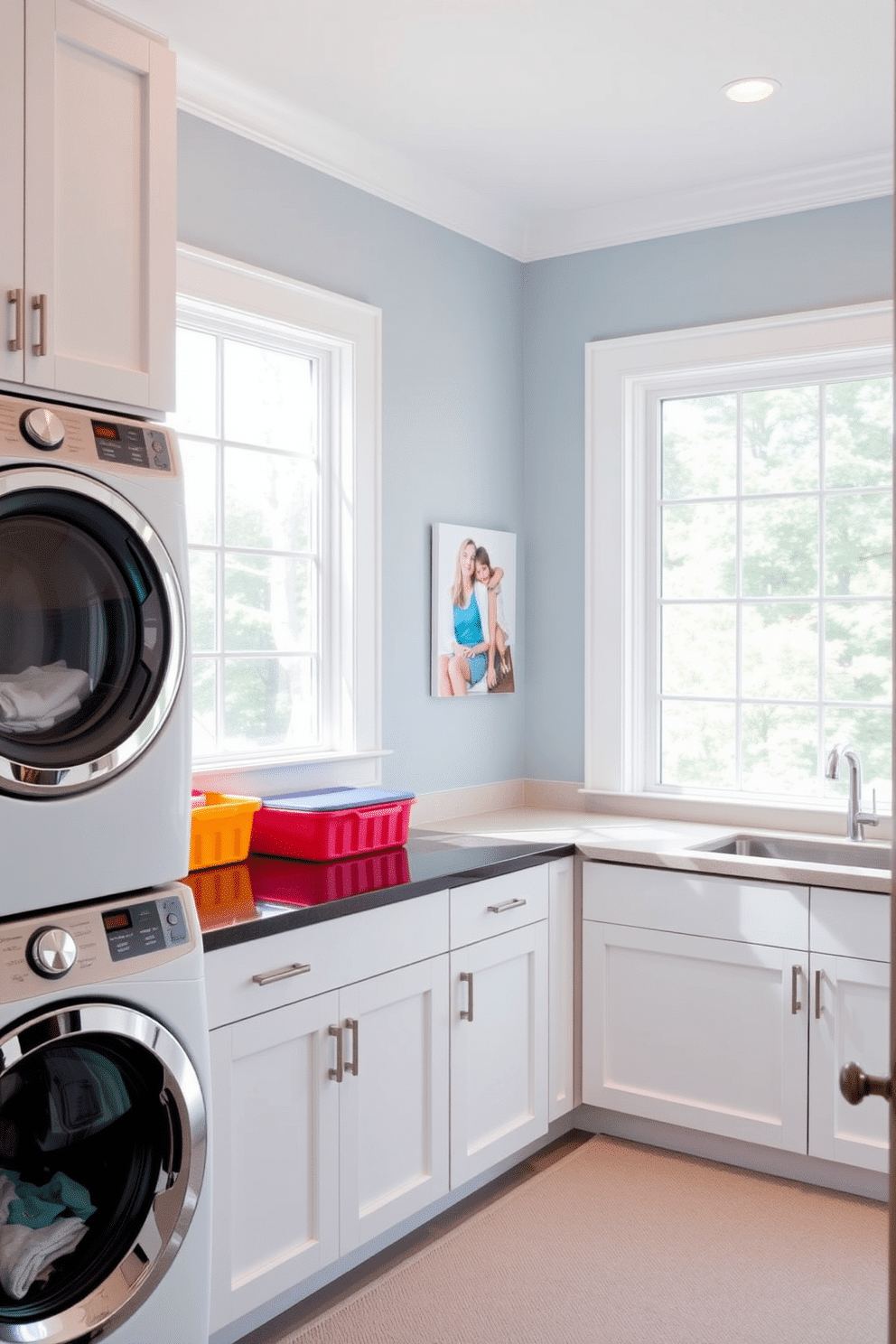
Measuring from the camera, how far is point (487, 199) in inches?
144

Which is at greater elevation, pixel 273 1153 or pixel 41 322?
pixel 41 322

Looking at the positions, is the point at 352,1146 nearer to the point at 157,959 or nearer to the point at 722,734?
the point at 157,959

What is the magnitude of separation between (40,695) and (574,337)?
264 centimetres

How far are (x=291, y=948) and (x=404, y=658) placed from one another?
1.37 m

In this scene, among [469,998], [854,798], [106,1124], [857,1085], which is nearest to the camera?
[857,1085]

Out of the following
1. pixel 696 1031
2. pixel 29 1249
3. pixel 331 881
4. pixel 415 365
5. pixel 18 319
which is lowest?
pixel 696 1031

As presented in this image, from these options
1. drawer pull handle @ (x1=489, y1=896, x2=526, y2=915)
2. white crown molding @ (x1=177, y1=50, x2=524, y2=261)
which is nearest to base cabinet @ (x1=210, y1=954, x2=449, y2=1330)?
drawer pull handle @ (x1=489, y1=896, x2=526, y2=915)

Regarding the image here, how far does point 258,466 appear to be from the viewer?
3.04 metres

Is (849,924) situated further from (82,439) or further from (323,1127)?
(82,439)

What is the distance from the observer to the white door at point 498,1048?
8.82 ft

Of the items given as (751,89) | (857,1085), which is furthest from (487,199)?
(857,1085)

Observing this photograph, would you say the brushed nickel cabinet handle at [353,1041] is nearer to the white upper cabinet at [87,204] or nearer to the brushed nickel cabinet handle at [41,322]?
the white upper cabinet at [87,204]

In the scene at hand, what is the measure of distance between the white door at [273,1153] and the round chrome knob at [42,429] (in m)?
1.03

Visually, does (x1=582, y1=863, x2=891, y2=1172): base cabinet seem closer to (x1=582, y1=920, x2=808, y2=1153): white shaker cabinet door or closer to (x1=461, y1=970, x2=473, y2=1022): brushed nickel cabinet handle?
(x1=582, y1=920, x2=808, y2=1153): white shaker cabinet door
